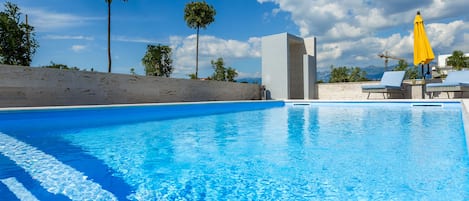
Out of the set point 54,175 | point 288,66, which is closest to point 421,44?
point 288,66

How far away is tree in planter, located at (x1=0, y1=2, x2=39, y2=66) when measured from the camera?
42.1 ft

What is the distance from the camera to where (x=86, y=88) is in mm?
7887

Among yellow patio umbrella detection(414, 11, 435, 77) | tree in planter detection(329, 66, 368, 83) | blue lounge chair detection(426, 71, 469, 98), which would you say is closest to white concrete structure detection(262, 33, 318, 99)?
yellow patio umbrella detection(414, 11, 435, 77)

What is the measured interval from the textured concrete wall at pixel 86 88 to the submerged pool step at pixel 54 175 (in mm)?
4425

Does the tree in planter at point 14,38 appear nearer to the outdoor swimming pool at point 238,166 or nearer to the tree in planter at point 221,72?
the tree in planter at point 221,72

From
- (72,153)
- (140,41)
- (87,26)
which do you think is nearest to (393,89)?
(72,153)

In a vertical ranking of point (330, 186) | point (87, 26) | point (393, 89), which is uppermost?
Answer: point (87, 26)

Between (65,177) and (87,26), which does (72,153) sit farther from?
(87,26)

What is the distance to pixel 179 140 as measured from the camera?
11.9 ft

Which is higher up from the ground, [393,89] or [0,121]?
[393,89]

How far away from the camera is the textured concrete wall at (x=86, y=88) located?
21.5 ft

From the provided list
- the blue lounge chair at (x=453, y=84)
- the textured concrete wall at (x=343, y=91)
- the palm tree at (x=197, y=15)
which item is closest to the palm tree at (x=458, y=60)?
the textured concrete wall at (x=343, y=91)

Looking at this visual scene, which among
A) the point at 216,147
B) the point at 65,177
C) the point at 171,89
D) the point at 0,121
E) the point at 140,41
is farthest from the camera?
the point at 140,41

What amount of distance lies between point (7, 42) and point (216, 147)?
14916 millimetres
